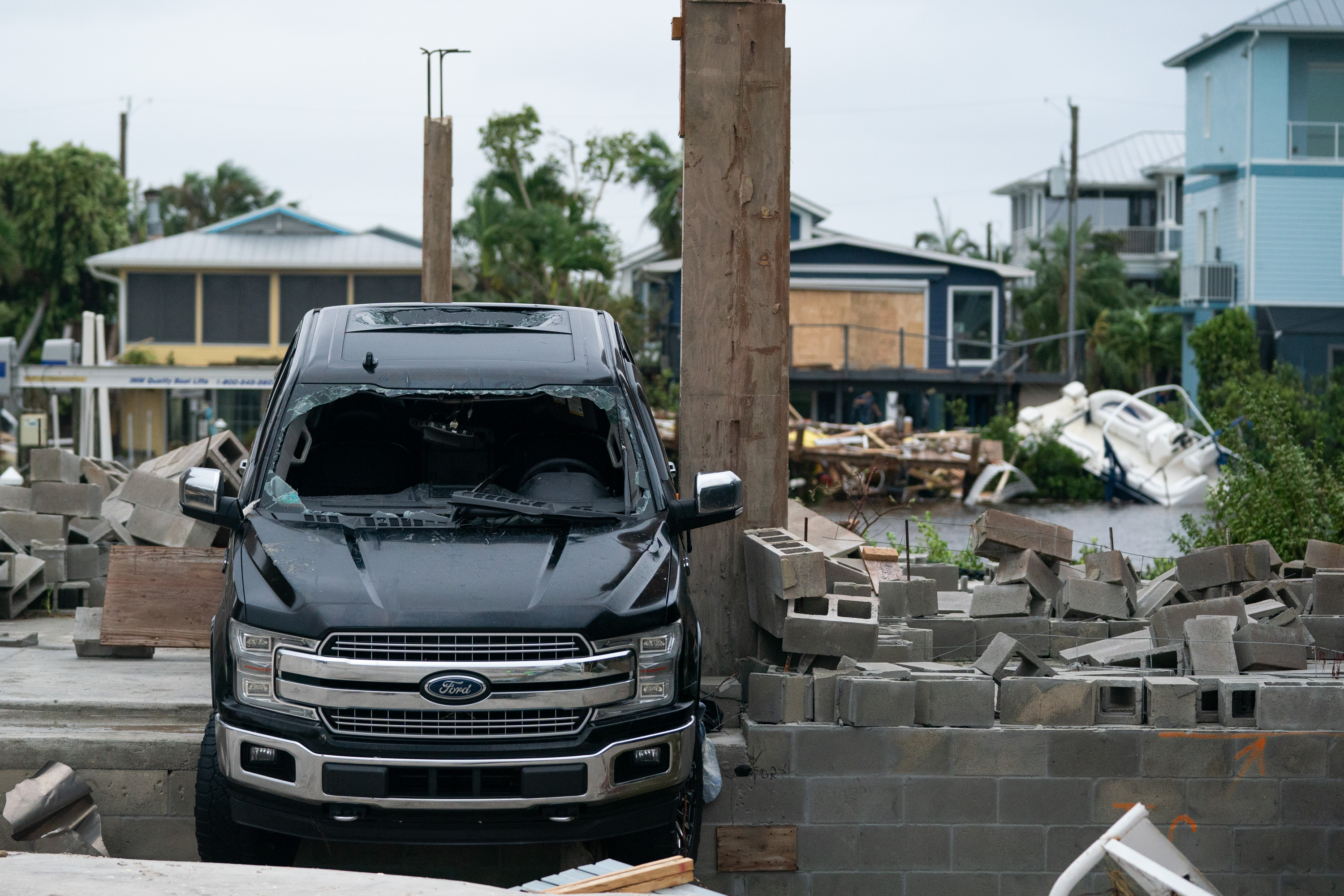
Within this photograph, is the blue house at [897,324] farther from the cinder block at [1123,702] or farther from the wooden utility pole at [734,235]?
the cinder block at [1123,702]

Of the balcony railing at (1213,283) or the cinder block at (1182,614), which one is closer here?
the cinder block at (1182,614)

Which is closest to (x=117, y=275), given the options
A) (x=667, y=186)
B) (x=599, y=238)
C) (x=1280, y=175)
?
(x=599, y=238)

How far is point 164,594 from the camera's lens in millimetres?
8164

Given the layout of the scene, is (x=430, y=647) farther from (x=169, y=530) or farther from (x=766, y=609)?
(x=169, y=530)

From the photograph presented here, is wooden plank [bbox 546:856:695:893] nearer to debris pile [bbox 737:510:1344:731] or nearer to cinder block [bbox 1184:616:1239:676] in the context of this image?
debris pile [bbox 737:510:1344:731]

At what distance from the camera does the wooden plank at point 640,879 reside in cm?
505

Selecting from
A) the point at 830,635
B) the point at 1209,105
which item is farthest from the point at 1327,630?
the point at 1209,105

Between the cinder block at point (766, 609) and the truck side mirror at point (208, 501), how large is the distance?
2.47 meters

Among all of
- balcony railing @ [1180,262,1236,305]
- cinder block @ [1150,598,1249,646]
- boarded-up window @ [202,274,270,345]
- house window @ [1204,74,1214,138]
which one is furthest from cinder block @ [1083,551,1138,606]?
house window @ [1204,74,1214,138]

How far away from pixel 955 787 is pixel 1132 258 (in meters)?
62.1

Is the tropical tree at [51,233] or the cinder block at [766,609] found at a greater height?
the tropical tree at [51,233]

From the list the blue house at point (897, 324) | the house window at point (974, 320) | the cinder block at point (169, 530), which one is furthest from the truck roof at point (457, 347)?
the house window at point (974, 320)

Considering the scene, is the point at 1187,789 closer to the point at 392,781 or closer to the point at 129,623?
the point at 392,781

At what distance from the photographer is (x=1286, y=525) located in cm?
1076
